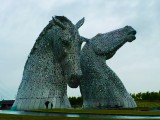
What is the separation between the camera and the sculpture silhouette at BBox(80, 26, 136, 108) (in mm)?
34406

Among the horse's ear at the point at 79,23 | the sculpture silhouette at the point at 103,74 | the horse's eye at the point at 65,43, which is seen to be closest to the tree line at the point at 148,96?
the sculpture silhouette at the point at 103,74

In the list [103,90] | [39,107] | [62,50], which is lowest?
[39,107]

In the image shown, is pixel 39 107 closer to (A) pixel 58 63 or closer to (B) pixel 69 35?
(A) pixel 58 63

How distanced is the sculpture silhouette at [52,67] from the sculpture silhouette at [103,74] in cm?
470

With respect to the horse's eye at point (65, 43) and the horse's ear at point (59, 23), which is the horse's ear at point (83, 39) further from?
the horse's ear at point (59, 23)

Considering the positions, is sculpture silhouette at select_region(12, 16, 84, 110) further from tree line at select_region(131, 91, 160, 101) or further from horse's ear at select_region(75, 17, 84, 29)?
tree line at select_region(131, 91, 160, 101)

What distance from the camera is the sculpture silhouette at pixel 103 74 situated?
113 feet

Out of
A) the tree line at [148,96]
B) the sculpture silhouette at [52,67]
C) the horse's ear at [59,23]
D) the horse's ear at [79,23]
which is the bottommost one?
the sculpture silhouette at [52,67]

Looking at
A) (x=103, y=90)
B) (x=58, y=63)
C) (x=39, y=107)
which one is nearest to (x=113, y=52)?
(x=103, y=90)

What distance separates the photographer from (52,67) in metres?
31.0

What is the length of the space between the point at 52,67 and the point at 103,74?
6105 mm

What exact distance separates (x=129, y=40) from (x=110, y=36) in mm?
1944

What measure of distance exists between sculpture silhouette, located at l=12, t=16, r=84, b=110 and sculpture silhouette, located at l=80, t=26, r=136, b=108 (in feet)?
15.4

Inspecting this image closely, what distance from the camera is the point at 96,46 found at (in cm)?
3638
